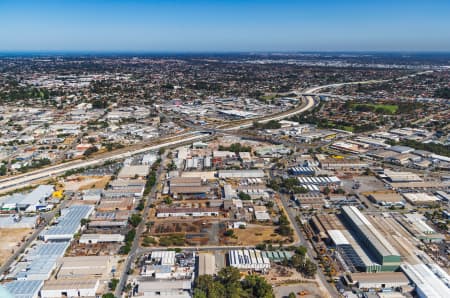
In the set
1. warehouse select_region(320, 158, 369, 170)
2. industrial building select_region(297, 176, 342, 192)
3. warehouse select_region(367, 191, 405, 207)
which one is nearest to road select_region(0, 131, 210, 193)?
warehouse select_region(320, 158, 369, 170)

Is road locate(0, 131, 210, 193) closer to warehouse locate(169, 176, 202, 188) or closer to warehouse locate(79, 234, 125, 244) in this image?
warehouse locate(169, 176, 202, 188)

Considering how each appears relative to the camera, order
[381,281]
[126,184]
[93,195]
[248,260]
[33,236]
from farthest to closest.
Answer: [126,184]
[93,195]
[33,236]
[248,260]
[381,281]

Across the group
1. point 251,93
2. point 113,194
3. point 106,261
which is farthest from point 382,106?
point 106,261

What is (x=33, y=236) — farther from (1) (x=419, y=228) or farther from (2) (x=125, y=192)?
(1) (x=419, y=228)

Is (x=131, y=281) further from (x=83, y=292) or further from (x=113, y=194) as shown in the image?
(x=113, y=194)

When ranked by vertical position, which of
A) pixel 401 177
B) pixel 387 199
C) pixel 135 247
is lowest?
pixel 135 247

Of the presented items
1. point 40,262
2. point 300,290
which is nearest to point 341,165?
point 300,290

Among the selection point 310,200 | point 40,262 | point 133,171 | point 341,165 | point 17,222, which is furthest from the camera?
point 341,165
